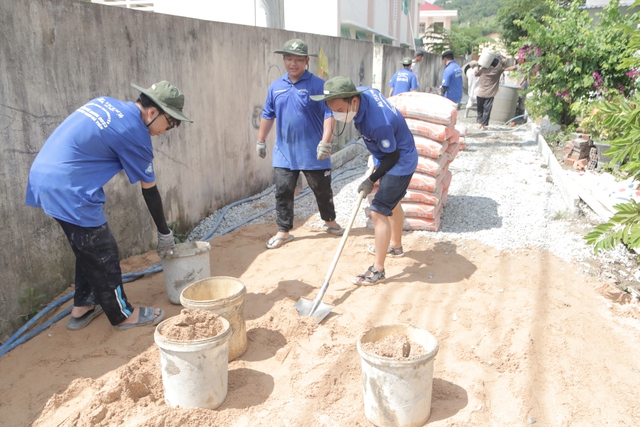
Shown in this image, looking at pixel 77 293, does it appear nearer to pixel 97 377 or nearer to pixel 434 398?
pixel 97 377

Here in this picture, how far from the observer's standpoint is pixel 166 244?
3842 mm

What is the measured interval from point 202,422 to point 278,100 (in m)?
3.33

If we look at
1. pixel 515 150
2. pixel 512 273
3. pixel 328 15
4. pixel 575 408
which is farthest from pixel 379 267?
pixel 328 15

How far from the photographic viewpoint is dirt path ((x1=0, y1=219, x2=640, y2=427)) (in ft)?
9.63

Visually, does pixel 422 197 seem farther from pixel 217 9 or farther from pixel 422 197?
pixel 217 9

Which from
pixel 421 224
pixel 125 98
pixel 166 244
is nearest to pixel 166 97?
pixel 166 244

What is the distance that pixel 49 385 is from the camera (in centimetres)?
319

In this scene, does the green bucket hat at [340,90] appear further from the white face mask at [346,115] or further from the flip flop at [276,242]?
the flip flop at [276,242]

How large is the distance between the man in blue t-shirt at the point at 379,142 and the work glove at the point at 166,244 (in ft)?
5.20

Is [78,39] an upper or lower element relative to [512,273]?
upper

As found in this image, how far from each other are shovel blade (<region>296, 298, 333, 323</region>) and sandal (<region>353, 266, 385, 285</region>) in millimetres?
493

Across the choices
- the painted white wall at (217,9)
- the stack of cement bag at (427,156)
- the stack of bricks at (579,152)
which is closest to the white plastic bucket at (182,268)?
the stack of cement bag at (427,156)

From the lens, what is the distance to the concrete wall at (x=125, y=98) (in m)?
3.57

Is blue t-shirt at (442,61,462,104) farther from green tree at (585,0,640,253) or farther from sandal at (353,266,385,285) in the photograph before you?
sandal at (353,266,385,285)
